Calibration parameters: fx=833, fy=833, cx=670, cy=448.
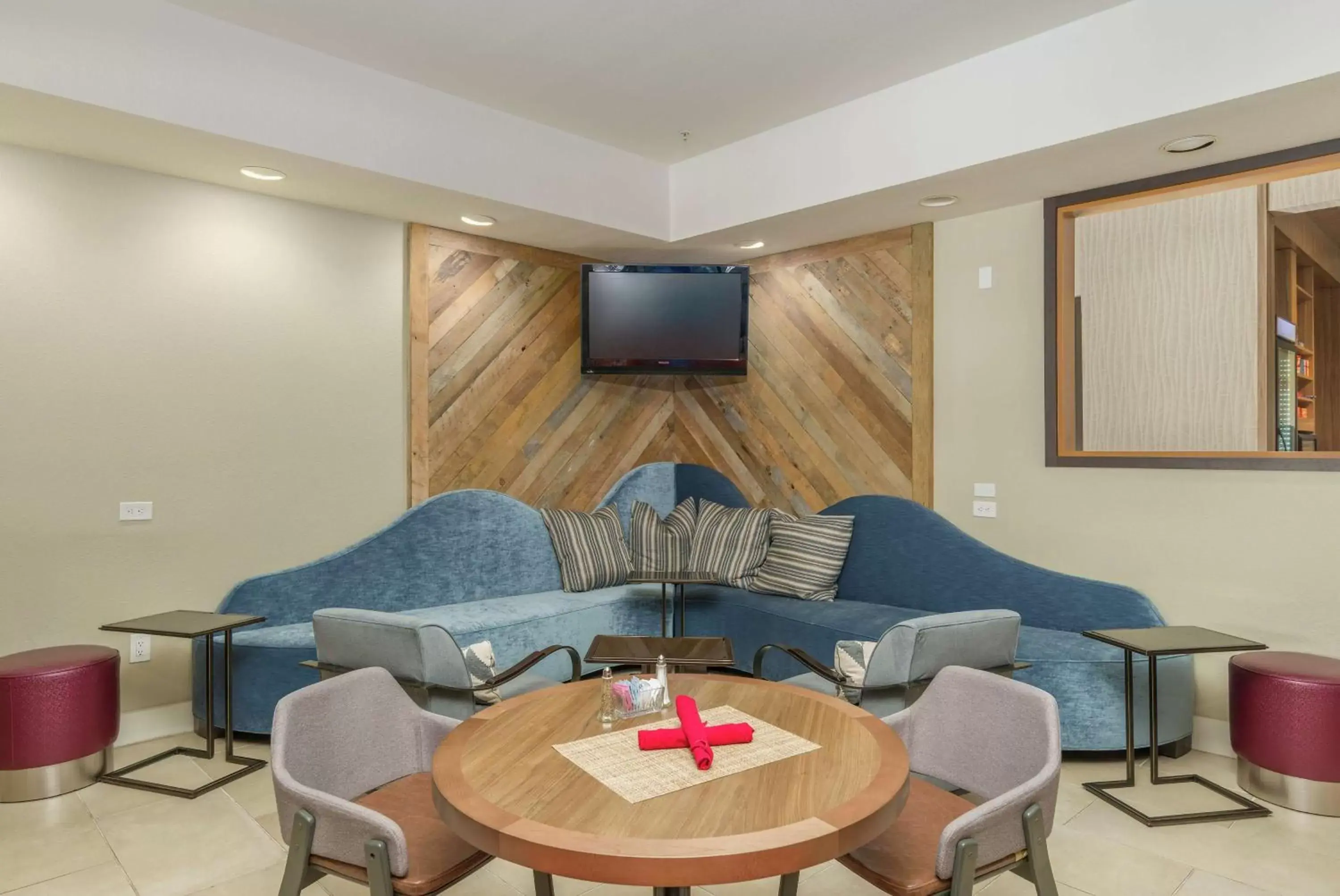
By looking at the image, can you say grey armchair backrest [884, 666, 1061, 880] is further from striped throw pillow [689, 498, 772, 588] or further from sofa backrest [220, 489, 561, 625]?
sofa backrest [220, 489, 561, 625]

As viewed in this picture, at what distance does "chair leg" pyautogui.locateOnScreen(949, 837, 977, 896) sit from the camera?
1549 millimetres

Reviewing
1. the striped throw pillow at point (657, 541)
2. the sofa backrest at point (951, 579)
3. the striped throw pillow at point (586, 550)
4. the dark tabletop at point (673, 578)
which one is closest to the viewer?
the sofa backrest at point (951, 579)

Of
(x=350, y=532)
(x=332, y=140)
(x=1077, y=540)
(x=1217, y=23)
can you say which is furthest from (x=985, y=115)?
(x=350, y=532)

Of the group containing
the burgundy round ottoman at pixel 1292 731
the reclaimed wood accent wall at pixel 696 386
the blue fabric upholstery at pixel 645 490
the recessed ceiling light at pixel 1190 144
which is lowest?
the burgundy round ottoman at pixel 1292 731

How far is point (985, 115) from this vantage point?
3.55 m

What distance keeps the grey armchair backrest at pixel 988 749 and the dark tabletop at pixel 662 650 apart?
1.10 metres

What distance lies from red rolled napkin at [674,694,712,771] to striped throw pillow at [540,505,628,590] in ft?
9.50

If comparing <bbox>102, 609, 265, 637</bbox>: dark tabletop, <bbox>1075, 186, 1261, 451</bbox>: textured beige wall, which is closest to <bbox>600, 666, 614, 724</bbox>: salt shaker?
<bbox>102, 609, 265, 637</bbox>: dark tabletop

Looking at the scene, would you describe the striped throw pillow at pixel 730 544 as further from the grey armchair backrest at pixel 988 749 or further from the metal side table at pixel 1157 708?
the grey armchair backrest at pixel 988 749

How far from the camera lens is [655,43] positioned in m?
3.46

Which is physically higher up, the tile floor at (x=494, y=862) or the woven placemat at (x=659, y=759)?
the woven placemat at (x=659, y=759)

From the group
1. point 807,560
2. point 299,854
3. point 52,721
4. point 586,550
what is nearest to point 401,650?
point 299,854

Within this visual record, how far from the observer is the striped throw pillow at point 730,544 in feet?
16.1

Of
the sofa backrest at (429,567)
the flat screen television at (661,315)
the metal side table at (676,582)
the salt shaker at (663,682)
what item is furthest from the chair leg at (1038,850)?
the flat screen television at (661,315)
